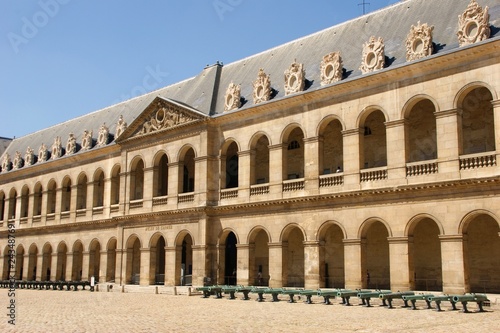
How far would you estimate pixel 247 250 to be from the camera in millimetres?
34781

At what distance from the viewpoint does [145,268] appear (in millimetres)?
40312

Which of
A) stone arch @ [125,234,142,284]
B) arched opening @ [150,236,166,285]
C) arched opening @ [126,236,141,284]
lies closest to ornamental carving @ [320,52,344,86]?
arched opening @ [150,236,166,285]

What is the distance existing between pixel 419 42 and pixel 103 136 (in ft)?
89.0

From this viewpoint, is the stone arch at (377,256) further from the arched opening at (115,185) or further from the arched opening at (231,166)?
the arched opening at (115,185)

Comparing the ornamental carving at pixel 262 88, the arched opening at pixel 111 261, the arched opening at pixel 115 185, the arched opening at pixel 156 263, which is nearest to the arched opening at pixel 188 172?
the arched opening at pixel 156 263

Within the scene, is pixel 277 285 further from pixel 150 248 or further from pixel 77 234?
pixel 77 234

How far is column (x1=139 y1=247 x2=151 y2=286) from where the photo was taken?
4009 centimetres

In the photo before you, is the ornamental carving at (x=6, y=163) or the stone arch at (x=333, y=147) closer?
the stone arch at (x=333, y=147)

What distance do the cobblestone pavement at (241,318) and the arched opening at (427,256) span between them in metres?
4.93

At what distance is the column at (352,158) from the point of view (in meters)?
30.1

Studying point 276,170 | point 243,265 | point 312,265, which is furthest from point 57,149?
point 312,265

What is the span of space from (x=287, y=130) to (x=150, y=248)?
13260mm

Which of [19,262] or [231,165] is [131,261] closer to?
[231,165]

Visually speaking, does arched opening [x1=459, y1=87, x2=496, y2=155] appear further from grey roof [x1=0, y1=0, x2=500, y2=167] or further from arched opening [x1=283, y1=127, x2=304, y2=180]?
arched opening [x1=283, y1=127, x2=304, y2=180]
